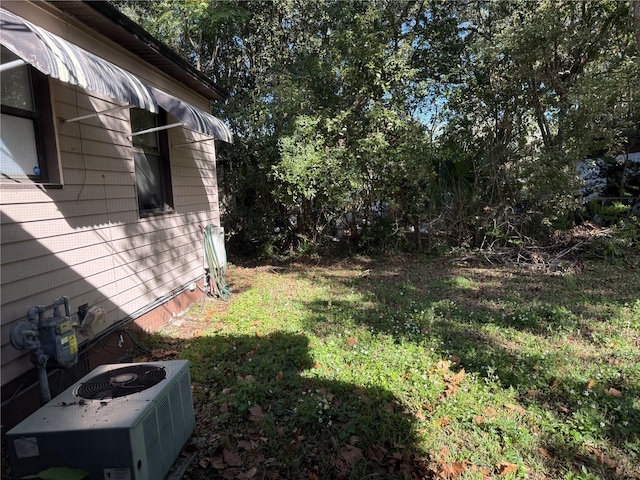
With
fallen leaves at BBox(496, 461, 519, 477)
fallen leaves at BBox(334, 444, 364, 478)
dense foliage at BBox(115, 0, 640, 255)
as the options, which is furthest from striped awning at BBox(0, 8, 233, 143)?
dense foliage at BBox(115, 0, 640, 255)

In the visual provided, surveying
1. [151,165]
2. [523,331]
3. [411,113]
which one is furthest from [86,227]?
[411,113]

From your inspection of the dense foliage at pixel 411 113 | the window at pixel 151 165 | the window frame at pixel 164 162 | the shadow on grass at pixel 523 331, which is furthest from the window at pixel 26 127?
the dense foliage at pixel 411 113

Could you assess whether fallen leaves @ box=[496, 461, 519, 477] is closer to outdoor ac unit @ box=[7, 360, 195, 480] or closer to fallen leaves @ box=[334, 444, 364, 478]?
fallen leaves @ box=[334, 444, 364, 478]

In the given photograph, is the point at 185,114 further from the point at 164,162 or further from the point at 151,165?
the point at 164,162

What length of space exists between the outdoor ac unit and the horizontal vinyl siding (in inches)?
35.8

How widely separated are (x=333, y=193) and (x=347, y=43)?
10.7 feet

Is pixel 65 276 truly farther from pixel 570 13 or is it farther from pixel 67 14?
pixel 570 13

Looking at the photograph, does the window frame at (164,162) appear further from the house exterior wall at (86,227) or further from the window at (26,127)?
the window at (26,127)

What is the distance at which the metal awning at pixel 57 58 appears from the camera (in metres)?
2.18

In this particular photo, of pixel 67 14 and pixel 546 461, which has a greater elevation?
pixel 67 14

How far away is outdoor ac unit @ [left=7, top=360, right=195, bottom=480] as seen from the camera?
1884 millimetres

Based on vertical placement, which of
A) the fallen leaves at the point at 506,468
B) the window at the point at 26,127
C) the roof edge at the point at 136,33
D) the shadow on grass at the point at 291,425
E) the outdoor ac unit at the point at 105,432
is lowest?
the fallen leaves at the point at 506,468

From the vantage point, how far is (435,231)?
9383 millimetres

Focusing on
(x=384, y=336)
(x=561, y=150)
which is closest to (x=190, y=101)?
(x=384, y=336)
